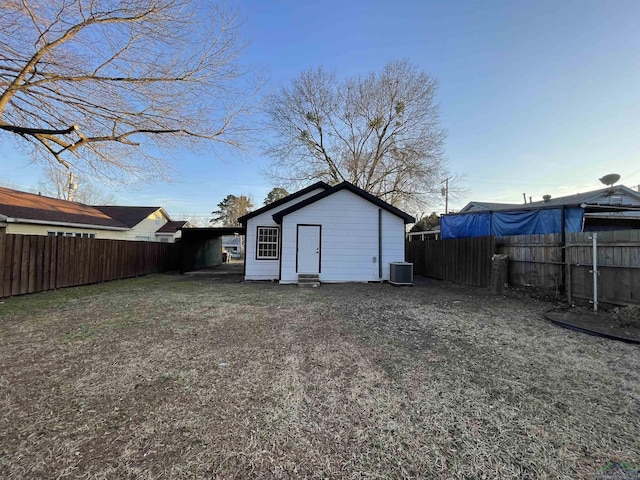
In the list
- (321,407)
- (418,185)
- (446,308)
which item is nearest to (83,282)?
(321,407)

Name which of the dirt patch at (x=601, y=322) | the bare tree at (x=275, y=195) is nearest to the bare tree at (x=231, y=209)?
the bare tree at (x=275, y=195)

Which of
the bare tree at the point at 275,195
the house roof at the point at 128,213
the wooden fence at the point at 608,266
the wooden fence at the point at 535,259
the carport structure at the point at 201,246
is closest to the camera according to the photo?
the wooden fence at the point at 608,266

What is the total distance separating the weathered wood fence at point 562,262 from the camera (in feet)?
16.7

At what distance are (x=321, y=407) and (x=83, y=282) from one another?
1104cm

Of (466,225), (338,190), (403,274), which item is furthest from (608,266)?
(466,225)

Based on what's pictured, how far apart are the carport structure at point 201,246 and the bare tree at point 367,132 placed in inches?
258

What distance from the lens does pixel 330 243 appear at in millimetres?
10531

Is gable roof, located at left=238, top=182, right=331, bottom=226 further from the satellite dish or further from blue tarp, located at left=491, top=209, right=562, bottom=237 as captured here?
the satellite dish

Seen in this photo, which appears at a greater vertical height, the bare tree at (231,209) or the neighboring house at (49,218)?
the bare tree at (231,209)

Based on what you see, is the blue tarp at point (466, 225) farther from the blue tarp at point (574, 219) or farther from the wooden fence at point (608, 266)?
the wooden fence at point (608, 266)

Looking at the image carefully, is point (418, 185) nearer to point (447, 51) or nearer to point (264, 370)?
point (447, 51)

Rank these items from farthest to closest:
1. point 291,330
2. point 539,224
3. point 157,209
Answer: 1. point 157,209
2. point 539,224
3. point 291,330

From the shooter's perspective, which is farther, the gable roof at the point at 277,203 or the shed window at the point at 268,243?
the shed window at the point at 268,243

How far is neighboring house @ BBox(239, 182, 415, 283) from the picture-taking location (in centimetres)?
1041
